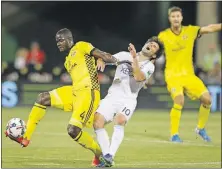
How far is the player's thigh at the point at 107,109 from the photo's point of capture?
1081 centimetres

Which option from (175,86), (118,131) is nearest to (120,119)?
(118,131)

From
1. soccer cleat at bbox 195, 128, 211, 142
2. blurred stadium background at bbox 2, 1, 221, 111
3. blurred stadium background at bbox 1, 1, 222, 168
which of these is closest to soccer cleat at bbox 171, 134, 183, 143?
soccer cleat at bbox 195, 128, 211, 142

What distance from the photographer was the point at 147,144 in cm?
1373

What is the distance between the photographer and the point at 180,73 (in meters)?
14.5

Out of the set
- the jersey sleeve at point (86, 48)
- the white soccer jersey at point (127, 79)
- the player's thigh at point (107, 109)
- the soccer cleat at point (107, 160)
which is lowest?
the soccer cleat at point (107, 160)

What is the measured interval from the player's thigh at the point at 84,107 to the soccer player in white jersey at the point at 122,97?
0.10 metres

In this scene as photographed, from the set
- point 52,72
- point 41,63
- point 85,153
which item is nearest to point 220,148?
point 85,153

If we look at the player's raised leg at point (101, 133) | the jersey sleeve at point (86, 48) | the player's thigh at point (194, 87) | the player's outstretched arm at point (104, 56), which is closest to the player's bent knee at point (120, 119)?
the player's raised leg at point (101, 133)

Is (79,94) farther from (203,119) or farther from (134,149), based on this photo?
(203,119)

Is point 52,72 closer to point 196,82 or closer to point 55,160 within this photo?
point 196,82

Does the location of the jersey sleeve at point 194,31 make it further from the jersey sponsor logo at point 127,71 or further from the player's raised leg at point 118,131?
the player's raised leg at point 118,131

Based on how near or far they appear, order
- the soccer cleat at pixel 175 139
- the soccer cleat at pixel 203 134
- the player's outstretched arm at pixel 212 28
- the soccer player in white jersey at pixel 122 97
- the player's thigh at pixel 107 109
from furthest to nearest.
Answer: the soccer cleat at pixel 203 134 < the soccer cleat at pixel 175 139 < the player's outstretched arm at pixel 212 28 < the player's thigh at pixel 107 109 < the soccer player in white jersey at pixel 122 97

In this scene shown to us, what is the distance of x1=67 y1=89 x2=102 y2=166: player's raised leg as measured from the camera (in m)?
10.6

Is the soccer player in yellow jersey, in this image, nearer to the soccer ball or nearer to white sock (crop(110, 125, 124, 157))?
the soccer ball
